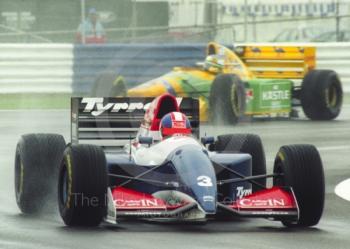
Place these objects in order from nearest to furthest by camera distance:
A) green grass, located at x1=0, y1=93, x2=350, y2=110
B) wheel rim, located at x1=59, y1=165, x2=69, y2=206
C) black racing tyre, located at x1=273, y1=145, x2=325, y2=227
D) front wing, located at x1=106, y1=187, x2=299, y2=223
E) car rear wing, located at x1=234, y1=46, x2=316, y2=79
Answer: front wing, located at x1=106, y1=187, x2=299, y2=223, black racing tyre, located at x1=273, y1=145, x2=325, y2=227, wheel rim, located at x1=59, y1=165, x2=69, y2=206, car rear wing, located at x1=234, y1=46, x2=316, y2=79, green grass, located at x1=0, y1=93, x2=350, y2=110

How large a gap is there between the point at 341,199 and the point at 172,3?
1692cm

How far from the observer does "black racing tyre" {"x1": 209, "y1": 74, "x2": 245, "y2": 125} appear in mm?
20312

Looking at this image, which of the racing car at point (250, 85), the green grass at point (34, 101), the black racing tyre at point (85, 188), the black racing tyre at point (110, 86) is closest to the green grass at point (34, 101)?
the green grass at point (34, 101)

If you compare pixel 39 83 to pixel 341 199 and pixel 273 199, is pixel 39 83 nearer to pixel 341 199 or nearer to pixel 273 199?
pixel 341 199

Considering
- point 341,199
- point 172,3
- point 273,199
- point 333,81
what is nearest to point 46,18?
point 172,3

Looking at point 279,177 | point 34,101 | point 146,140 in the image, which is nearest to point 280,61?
point 34,101

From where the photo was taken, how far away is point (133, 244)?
8.66m

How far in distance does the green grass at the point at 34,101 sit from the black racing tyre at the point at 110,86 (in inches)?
74.4

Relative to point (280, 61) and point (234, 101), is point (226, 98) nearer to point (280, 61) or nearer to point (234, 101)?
point (234, 101)

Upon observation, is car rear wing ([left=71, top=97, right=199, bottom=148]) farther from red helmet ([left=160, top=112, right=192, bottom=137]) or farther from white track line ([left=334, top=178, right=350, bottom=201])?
white track line ([left=334, top=178, right=350, bottom=201])

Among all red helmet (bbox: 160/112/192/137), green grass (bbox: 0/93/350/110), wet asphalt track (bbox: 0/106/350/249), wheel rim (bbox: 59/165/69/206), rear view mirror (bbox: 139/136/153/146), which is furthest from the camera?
green grass (bbox: 0/93/350/110)

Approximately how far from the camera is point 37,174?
10.6 m

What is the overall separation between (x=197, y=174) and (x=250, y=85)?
11.7 meters

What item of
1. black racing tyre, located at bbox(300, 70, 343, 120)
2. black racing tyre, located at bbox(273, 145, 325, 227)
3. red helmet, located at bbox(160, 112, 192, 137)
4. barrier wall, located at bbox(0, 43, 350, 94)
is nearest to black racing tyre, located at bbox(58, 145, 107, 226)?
red helmet, located at bbox(160, 112, 192, 137)
